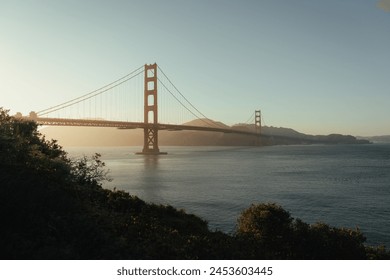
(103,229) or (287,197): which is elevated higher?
(103,229)

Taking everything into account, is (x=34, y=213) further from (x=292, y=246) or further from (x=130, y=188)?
(x=130, y=188)

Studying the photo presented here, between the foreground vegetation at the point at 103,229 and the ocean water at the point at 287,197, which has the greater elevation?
the foreground vegetation at the point at 103,229

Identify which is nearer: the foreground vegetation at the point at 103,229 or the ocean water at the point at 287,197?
the foreground vegetation at the point at 103,229

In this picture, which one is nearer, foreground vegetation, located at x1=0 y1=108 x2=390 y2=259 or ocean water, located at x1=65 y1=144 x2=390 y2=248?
Result: foreground vegetation, located at x1=0 y1=108 x2=390 y2=259

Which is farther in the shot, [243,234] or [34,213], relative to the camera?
[243,234]

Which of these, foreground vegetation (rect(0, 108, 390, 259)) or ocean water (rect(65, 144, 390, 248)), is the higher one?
foreground vegetation (rect(0, 108, 390, 259))

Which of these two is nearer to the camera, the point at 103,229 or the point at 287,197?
the point at 103,229

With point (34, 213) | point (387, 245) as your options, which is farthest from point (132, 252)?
point (387, 245)
